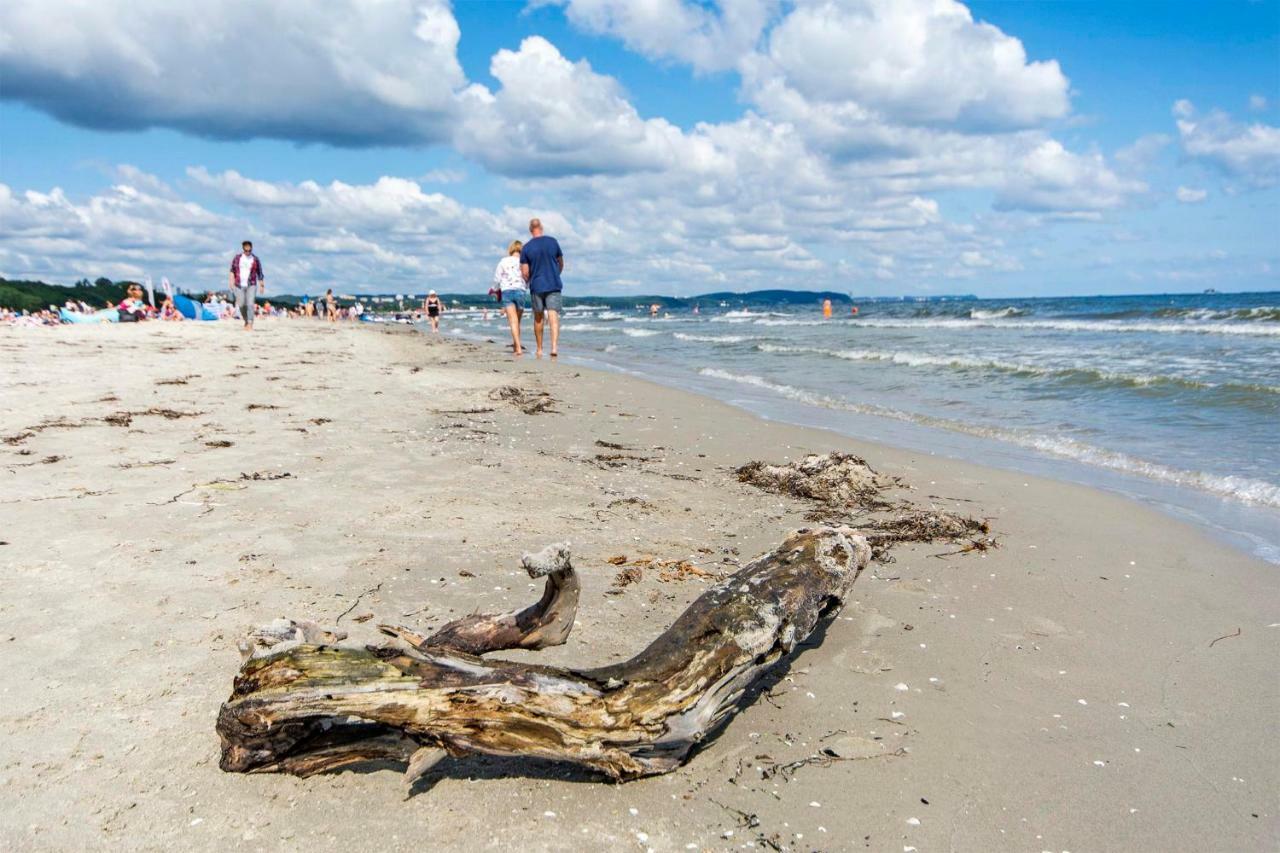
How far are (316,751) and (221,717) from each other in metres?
0.27

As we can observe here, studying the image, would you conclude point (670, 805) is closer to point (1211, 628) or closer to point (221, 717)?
point (221, 717)

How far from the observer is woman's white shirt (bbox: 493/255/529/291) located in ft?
Answer: 48.6

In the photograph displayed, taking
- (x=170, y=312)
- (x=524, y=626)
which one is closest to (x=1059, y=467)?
(x=524, y=626)

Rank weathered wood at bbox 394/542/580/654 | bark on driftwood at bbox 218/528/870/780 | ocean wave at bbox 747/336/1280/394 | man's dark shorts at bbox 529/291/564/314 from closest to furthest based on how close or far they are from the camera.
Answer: bark on driftwood at bbox 218/528/870/780
weathered wood at bbox 394/542/580/654
ocean wave at bbox 747/336/1280/394
man's dark shorts at bbox 529/291/564/314

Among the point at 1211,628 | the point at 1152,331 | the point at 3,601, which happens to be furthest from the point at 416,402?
the point at 1152,331

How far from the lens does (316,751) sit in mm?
2293

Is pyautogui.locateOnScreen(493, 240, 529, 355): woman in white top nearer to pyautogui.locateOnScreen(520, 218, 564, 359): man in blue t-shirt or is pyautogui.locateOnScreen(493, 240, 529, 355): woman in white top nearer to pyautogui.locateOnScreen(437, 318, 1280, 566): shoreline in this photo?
pyautogui.locateOnScreen(520, 218, 564, 359): man in blue t-shirt

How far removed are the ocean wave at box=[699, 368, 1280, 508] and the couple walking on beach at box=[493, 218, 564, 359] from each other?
4.42 metres

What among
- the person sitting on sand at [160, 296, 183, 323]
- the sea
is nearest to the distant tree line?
the person sitting on sand at [160, 296, 183, 323]

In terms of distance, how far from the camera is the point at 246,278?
2056 cm

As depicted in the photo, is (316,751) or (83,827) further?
(316,751)

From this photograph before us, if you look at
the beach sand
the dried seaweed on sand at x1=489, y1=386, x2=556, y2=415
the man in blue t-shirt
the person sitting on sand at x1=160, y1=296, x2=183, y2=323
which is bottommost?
the beach sand

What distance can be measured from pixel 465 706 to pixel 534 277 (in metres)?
12.0

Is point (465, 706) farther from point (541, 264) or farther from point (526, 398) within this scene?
point (541, 264)
